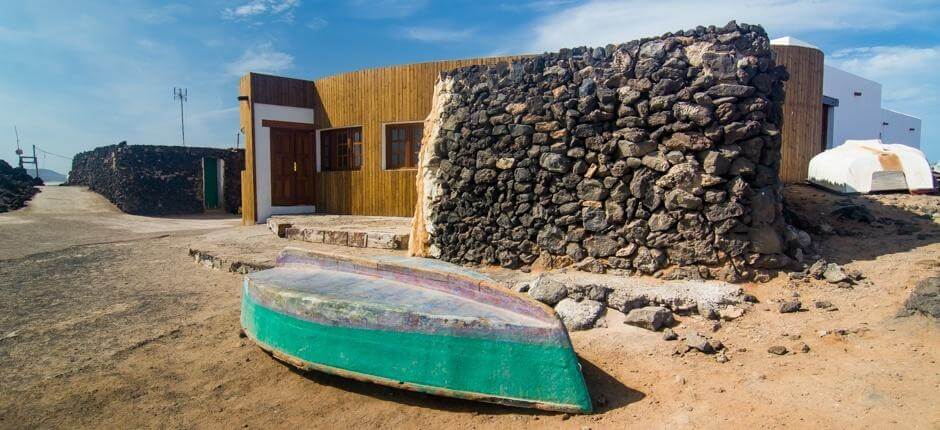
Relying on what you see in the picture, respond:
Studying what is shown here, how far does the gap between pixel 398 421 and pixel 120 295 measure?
5.13 metres

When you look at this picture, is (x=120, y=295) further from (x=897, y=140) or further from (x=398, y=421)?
(x=897, y=140)

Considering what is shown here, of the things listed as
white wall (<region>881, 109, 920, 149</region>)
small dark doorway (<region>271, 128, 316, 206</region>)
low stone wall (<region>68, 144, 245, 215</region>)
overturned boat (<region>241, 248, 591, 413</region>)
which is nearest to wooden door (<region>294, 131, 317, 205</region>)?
small dark doorway (<region>271, 128, 316, 206</region>)

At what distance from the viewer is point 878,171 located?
7.24 m

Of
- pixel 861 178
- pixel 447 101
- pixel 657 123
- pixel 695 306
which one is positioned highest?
pixel 447 101

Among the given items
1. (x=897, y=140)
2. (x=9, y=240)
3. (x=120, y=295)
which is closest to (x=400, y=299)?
(x=120, y=295)

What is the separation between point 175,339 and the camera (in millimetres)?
5051

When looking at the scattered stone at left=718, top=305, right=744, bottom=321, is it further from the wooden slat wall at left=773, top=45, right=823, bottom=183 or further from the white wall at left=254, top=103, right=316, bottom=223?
the white wall at left=254, top=103, right=316, bottom=223

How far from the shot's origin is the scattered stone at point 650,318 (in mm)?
4125

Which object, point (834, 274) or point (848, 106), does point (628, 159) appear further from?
point (848, 106)

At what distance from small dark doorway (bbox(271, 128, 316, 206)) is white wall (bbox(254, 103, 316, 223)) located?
0.11 m

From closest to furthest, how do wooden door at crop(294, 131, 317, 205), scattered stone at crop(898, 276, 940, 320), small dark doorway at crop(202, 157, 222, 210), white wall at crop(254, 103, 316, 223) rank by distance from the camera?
1. scattered stone at crop(898, 276, 940, 320)
2. white wall at crop(254, 103, 316, 223)
3. wooden door at crop(294, 131, 317, 205)
4. small dark doorway at crop(202, 157, 222, 210)

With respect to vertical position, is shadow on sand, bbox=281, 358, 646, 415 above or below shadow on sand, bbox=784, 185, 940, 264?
below

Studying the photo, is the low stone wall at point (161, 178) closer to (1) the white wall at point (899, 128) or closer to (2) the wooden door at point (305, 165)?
(2) the wooden door at point (305, 165)

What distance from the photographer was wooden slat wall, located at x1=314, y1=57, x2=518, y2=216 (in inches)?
392
